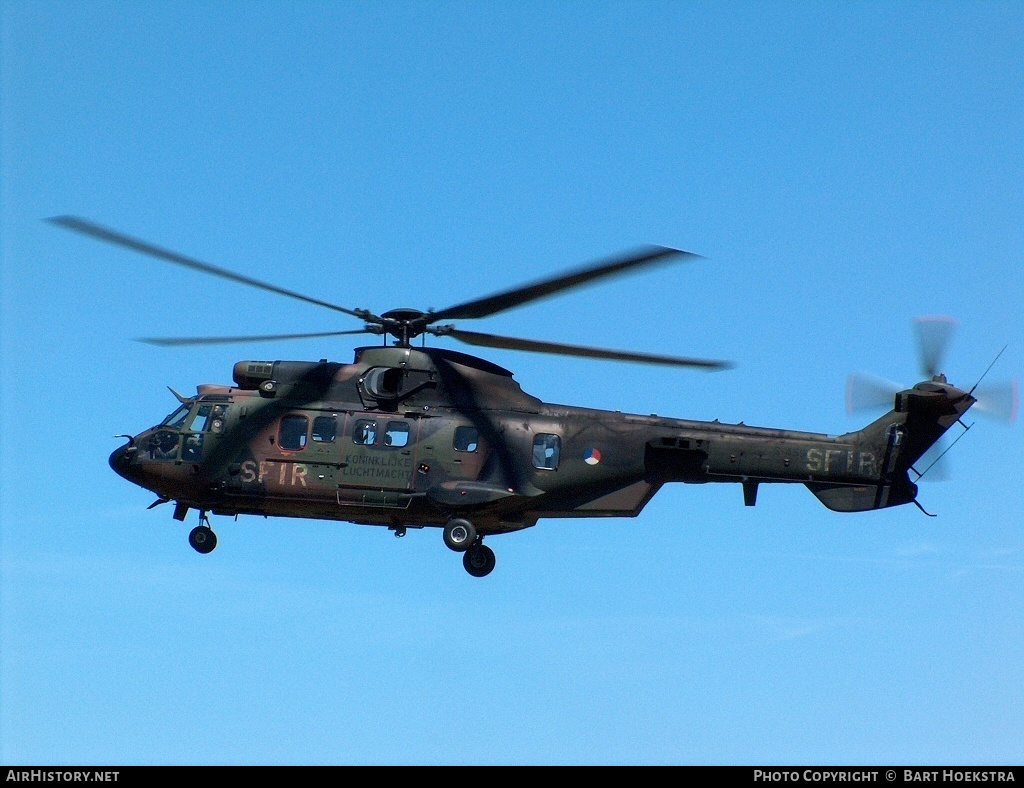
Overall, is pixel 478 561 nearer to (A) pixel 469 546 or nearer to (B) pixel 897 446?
(A) pixel 469 546

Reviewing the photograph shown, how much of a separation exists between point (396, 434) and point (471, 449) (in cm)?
170

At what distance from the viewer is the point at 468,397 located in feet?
103

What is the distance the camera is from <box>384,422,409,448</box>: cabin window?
3120 centimetres

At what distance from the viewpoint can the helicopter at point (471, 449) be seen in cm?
3069

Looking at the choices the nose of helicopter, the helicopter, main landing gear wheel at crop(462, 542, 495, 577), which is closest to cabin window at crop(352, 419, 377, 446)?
the helicopter

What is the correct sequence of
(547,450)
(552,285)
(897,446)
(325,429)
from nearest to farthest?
(552,285)
(897,446)
(547,450)
(325,429)

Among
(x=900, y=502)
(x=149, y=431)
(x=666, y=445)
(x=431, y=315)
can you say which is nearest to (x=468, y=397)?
(x=431, y=315)

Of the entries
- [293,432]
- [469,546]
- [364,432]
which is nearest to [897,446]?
[469,546]

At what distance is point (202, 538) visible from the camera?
32469 mm

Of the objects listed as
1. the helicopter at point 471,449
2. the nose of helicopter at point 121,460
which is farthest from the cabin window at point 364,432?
the nose of helicopter at point 121,460

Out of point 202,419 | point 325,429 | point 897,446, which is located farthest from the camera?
point 202,419
